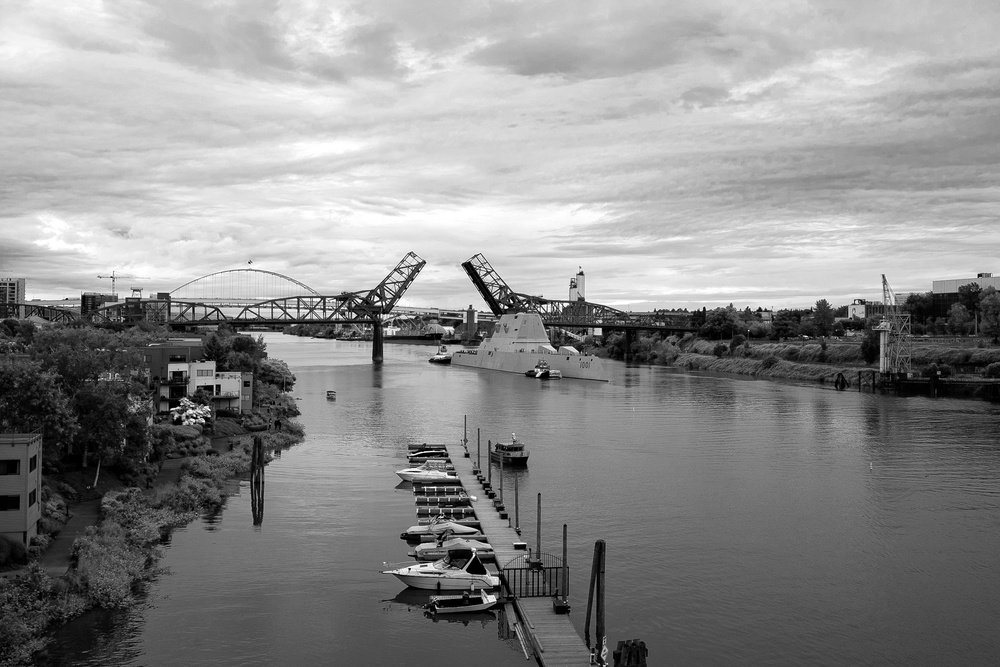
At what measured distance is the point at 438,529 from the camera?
17.8 meters

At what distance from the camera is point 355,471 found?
84.8ft

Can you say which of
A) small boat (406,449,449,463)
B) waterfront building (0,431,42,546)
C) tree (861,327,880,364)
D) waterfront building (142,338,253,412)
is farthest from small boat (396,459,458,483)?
tree (861,327,880,364)

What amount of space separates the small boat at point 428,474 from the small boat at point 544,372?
1597 inches

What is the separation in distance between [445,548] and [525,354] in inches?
2252

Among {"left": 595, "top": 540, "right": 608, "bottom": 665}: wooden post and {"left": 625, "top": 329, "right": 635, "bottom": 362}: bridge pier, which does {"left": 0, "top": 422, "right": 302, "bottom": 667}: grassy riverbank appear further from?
{"left": 625, "top": 329, "right": 635, "bottom": 362}: bridge pier

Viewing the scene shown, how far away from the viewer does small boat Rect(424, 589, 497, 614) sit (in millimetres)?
14180

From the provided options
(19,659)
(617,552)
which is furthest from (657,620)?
(19,659)

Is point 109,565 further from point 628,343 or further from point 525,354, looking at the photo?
point 628,343

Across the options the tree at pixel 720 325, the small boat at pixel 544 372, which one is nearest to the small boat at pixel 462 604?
the small boat at pixel 544 372

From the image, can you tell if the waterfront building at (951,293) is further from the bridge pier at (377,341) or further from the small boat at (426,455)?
the small boat at (426,455)

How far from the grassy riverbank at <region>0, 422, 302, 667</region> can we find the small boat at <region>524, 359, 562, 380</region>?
43640 millimetres

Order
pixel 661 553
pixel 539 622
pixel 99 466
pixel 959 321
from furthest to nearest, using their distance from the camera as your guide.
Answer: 1. pixel 959 321
2. pixel 99 466
3. pixel 661 553
4. pixel 539 622

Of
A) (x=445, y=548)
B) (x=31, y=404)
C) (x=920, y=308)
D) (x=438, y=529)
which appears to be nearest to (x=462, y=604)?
(x=445, y=548)

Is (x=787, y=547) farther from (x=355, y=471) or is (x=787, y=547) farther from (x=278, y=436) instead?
(x=278, y=436)
